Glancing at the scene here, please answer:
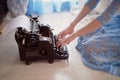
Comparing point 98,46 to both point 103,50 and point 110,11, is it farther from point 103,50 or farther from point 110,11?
point 110,11

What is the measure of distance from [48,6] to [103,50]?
124 cm

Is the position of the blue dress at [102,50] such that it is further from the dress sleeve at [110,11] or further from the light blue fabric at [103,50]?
the dress sleeve at [110,11]

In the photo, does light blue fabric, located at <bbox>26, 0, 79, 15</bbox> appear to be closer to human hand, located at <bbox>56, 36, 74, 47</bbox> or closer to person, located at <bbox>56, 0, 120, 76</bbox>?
person, located at <bbox>56, 0, 120, 76</bbox>

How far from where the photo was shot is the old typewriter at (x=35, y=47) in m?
1.60

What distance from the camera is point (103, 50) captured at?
1.72m

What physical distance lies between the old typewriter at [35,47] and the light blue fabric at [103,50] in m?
0.19

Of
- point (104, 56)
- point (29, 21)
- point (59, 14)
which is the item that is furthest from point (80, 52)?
point (59, 14)

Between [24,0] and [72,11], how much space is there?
0.62 meters

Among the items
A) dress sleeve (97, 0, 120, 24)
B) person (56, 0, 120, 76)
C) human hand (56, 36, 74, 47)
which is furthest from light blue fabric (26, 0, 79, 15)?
dress sleeve (97, 0, 120, 24)

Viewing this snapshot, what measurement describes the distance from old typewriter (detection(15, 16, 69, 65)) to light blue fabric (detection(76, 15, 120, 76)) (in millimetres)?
189

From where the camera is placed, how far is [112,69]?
1588 millimetres

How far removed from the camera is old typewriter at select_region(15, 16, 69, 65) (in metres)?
1.60

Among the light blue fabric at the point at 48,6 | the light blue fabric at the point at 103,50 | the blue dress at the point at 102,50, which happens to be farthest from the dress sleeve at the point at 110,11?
the light blue fabric at the point at 48,6

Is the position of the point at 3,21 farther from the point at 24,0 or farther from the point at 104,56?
the point at 104,56
